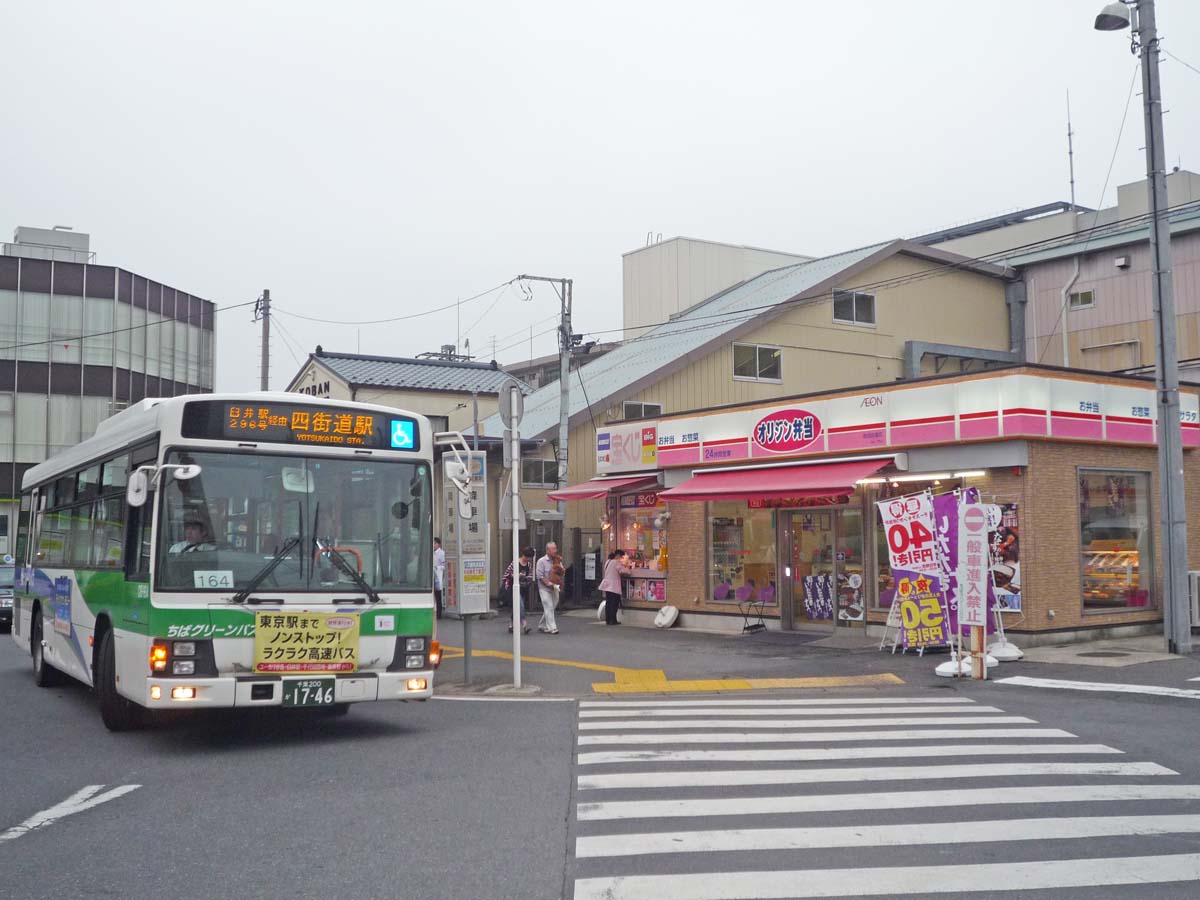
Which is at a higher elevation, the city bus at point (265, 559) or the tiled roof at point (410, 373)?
the tiled roof at point (410, 373)

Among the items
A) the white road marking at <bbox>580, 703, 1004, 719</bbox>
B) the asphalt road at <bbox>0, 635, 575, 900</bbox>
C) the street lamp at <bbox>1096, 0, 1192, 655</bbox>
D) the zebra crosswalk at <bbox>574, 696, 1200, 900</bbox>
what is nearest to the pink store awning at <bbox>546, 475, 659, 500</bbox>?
the street lamp at <bbox>1096, 0, 1192, 655</bbox>

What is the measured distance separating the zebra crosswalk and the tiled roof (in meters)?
30.6

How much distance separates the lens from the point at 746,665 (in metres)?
16.4

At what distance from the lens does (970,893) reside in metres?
5.46

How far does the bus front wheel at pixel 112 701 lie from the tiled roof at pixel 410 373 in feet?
94.6

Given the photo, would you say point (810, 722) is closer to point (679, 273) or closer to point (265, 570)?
point (265, 570)

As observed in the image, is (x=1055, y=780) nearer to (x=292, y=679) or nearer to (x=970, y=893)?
(x=970, y=893)

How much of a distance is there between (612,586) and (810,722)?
13.4 metres

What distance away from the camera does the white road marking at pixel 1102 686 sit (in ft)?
41.0

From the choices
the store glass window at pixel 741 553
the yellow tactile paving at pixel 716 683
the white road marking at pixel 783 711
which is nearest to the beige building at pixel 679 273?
the store glass window at pixel 741 553

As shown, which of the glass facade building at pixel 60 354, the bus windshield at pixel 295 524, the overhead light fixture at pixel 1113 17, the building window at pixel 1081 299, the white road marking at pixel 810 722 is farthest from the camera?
the glass facade building at pixel 60 354

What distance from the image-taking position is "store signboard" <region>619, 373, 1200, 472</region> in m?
17.0

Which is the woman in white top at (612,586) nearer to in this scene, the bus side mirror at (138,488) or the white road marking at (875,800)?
the bus side mirror at (138,488)

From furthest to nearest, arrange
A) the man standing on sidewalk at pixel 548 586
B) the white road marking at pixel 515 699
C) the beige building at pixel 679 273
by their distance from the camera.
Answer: the beige building at pixel 679 273 < the man standing on sidewalk at pixel 548 586 < the white road marking at pixel 515 699
